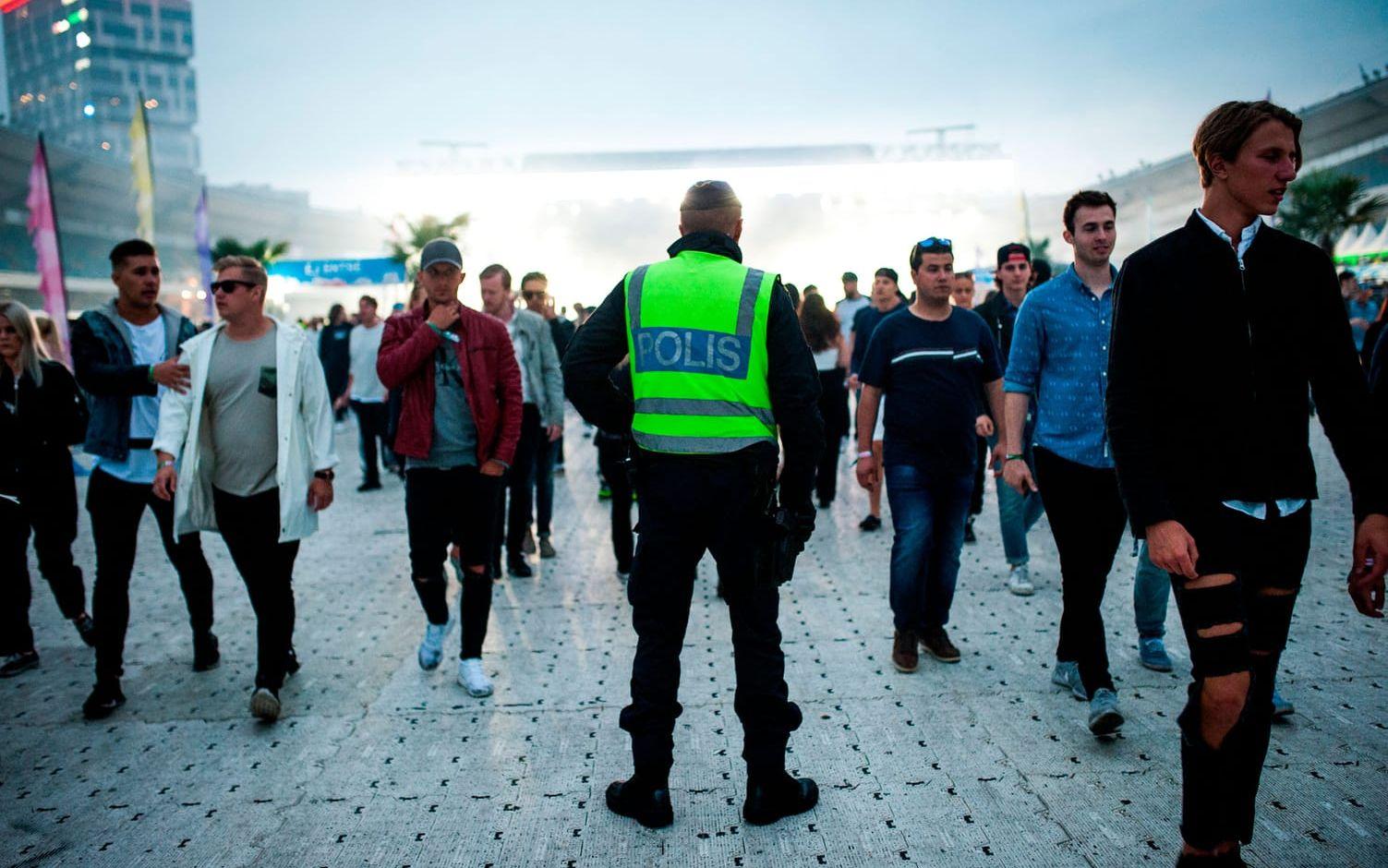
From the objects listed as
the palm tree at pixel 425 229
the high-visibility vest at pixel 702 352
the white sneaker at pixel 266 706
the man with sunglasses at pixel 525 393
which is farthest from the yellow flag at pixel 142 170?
the palm tree at pixel 425 229

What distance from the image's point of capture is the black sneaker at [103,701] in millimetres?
4035

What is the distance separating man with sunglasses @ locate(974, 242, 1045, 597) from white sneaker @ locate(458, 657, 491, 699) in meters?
3.18

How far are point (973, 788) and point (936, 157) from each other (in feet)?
125

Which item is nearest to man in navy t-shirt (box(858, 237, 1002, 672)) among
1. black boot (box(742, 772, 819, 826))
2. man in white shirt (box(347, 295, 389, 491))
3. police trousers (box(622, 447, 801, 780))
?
black boot (box(742, 772, 819, 826))

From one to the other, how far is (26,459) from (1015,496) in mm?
5757

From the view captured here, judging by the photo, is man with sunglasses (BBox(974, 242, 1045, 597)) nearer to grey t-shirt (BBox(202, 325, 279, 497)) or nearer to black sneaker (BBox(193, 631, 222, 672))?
grey t-shirt (BBox(202, 325, 279, 497))

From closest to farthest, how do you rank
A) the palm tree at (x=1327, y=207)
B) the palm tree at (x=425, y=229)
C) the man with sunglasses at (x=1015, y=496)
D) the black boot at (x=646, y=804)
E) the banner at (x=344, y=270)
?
the black boot at (x=646, y=804) < the man with sunglasses at (x=1015, y=496) < the banner at (x=344, y=270) < the palm tree at (x=1327, y=207) < the palm tree at (x=425, y=229)

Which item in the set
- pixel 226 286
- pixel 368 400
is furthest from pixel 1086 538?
pixel 368 400

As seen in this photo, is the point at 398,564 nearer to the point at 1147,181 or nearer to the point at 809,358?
the point at 809,358

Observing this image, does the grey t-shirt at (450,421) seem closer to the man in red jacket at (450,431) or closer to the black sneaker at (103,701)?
the man in red jacket at (450,431)

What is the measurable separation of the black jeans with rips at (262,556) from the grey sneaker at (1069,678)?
11.6 ft

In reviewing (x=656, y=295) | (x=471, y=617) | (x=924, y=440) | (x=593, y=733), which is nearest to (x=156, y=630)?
(x=471, y=617)

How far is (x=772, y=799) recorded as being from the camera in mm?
2914

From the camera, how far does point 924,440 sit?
429 cm
